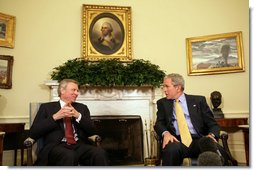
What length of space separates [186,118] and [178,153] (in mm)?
409

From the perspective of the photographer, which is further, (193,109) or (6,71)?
(6,71)

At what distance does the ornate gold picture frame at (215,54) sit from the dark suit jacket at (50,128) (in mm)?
2311

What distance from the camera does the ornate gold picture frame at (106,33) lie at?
13.3ft

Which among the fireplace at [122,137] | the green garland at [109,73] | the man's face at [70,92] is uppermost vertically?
the green garland at [109,73]

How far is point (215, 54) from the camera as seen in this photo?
13.3 feet

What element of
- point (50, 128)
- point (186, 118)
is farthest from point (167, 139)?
point (50, 128)

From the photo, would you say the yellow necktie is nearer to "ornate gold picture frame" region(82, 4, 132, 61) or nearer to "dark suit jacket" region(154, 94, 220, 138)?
"dark suit jacket" region(154, 94, 220, 138)

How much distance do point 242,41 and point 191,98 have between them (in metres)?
2.04

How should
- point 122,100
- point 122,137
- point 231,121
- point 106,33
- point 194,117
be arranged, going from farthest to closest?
point 106,33 < point 122,100 < point 122,137 < point 231,121 < point 194,117

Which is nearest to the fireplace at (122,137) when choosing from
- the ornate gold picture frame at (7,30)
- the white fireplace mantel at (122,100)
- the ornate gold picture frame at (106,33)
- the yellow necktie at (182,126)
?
the white fireplace mantel at (122,100)

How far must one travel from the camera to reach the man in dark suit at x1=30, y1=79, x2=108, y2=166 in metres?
2.14

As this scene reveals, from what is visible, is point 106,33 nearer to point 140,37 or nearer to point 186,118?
point 140,37

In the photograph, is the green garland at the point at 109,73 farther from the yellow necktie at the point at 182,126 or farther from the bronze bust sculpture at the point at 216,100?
the yellow necktie at the point at 182,126

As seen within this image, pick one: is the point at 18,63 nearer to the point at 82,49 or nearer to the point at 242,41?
the point at 82,49
